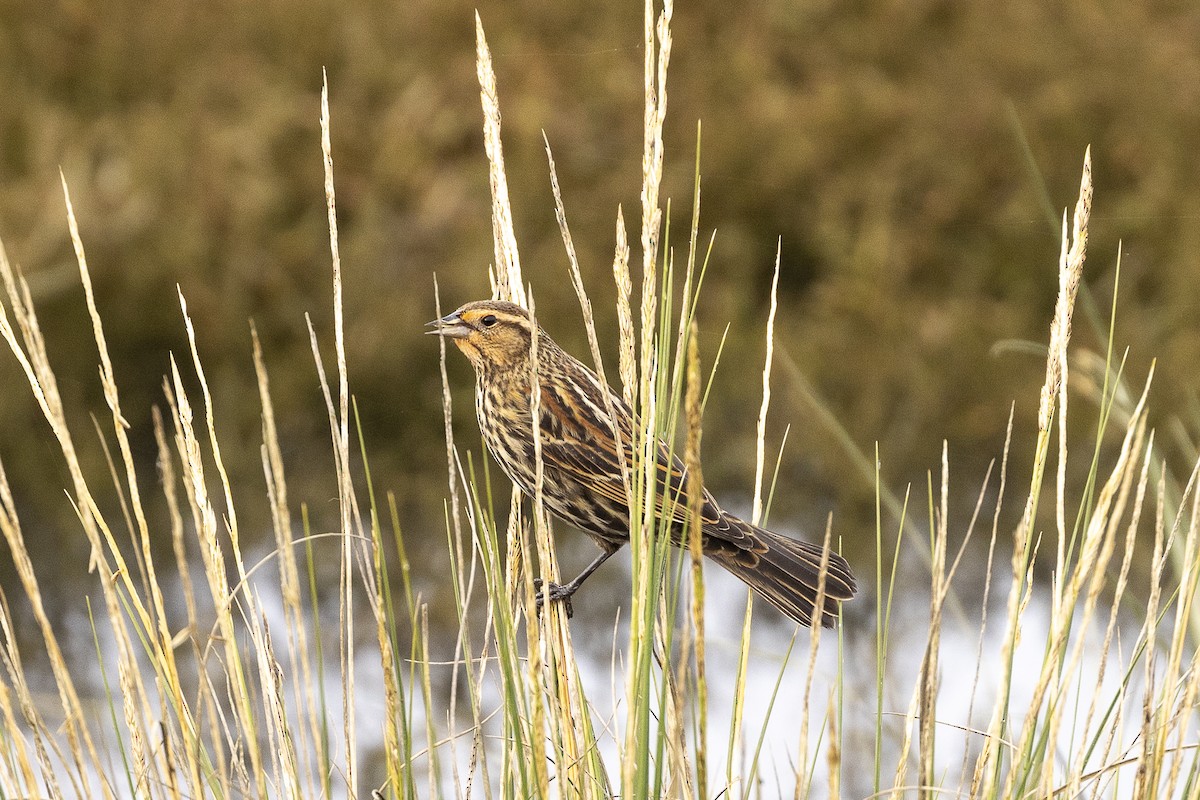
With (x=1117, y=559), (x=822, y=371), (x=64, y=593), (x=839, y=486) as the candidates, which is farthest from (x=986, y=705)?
(x=64, y=593)

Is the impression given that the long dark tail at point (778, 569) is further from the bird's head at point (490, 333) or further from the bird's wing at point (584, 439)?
the bird's head at point (490, 333)

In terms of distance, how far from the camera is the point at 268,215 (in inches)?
276

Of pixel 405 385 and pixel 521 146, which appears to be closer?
pixel 405 385

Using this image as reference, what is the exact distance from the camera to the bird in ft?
8.70

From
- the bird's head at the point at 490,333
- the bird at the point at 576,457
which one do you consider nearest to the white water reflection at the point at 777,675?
the bird at the point at 576,457

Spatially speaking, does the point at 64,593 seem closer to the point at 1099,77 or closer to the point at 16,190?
the point at 16,190

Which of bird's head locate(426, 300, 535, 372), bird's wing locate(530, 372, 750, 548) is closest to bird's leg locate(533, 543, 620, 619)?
bird's wing locate(530, 372, 750, 548)

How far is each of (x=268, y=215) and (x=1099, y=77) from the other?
13.6 feet

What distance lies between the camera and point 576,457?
2836mm

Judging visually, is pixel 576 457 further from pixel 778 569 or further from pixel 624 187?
pixel 624 187

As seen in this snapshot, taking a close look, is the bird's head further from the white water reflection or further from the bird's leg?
the white water reflection

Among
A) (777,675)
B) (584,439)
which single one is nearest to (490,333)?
(584,439)

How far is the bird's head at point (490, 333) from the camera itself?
9.01 ft

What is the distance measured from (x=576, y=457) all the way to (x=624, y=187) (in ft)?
15.3
